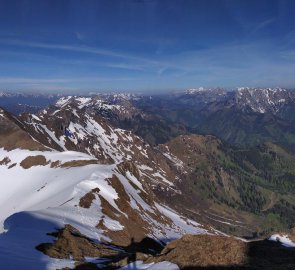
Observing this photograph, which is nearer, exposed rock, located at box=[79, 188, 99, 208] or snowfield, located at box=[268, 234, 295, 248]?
snowfield, located at box=[268, 234, 295, 248]

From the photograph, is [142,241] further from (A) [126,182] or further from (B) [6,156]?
(B) [6,156]

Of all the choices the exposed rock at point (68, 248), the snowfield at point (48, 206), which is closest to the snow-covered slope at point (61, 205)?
the snowfield at point (48, 206)

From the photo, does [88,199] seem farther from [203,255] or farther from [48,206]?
[203,255]

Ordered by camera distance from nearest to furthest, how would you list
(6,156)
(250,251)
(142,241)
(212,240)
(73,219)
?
(250,251) < (212,240) < (73,219) < (142,241) < (6,156)

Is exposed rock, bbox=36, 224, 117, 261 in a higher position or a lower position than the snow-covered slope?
higher

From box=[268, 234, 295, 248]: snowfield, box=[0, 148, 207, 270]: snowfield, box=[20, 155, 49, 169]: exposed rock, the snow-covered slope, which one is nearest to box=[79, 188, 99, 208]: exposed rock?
the snow-covered slope

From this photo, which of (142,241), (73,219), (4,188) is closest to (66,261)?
(73,219)

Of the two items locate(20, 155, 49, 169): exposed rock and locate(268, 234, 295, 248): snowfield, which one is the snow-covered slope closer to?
locate(20, 155, 49, 169): exposed rock

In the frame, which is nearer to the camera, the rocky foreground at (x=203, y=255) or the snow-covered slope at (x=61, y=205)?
the rocky foreground at (x=203, y=255)

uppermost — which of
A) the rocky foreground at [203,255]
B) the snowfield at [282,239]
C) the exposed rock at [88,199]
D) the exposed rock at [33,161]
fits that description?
the rocky foreground at [203,255]

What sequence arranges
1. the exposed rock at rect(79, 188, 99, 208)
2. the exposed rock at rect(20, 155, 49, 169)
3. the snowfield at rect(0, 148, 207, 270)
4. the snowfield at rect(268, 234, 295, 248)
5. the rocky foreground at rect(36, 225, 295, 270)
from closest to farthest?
the rocky foreground at rect(36, 225, 295, 270) → the snowfield at rect(0, 148, 207, 270) → the snowfield at rect(268, 234, 295, 248) → the exposed rock at rect(79, 188, 99, 208) → the exposed rock at rect(20, 155, 49, 169)

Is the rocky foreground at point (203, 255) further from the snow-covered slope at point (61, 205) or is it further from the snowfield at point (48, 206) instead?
the snow-covered slope at point (61, 205)
